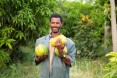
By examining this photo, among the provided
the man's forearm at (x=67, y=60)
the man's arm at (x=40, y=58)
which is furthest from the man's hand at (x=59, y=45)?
the man's arm at (x=40, y=58)

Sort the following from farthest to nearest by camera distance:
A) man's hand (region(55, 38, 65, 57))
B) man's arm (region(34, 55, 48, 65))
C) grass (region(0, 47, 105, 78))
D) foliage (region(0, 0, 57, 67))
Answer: grass (region(0, 47, 105, 78))
foliage (region(0, 0, 57, 67))
man's arm (region(34, 55, 48, 65))
man's hand (region(55, 38, 65, 57))

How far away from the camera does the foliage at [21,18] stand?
7.61m

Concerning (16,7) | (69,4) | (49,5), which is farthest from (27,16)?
(69,4)

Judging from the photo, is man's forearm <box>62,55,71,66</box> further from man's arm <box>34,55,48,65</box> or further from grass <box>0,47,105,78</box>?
grass <box>0,47,105,78</box>

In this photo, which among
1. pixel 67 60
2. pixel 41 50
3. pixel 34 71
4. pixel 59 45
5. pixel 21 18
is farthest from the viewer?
pixel 34 71

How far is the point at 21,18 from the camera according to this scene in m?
7.58

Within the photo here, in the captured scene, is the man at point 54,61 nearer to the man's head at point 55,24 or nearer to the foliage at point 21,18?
the man's head at point 55,24

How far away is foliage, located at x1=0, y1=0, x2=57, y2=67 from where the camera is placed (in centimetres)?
761

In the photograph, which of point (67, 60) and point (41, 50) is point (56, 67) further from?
point (41, 50)

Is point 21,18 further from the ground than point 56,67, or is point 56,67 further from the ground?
point 21,18

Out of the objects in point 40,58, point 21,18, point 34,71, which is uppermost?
point 21,18

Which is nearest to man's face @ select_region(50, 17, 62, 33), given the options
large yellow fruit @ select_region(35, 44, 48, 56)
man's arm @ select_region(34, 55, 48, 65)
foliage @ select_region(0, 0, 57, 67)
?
large yellow fruit @ select_region(35, 44, 48, 56)

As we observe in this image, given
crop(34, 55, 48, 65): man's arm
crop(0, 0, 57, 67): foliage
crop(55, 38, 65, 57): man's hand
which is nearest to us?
crop(55, 38, 65, 57): man's hand

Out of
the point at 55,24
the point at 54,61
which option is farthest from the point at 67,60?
the point at 55,24
